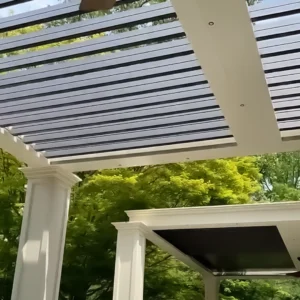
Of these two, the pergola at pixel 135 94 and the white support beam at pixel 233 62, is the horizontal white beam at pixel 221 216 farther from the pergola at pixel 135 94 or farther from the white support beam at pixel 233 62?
the white support beam at pixel 233 62

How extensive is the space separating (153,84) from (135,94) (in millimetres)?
225

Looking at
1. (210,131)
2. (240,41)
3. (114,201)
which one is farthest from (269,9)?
(114,201)

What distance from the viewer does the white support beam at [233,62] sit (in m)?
2.92

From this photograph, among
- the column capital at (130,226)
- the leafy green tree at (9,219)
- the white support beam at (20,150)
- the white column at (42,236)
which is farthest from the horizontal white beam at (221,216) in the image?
the leafy green tree at (9,219)

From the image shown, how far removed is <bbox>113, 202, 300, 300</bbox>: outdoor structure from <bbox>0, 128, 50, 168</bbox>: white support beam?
2.53m

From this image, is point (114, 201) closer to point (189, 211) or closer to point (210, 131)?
point (189, 211)

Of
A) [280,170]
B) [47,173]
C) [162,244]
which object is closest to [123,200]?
[162,244]

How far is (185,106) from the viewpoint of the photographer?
4.43 m

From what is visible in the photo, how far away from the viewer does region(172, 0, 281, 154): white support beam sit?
2920 millimetres

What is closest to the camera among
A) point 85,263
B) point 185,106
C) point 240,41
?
point 240,41

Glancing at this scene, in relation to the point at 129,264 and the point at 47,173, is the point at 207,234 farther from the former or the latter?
the point at 47,173

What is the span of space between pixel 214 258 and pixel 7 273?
4.52 metres

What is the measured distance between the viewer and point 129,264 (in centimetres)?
742

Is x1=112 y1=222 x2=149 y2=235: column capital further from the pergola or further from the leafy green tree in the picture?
the leafy green tree
